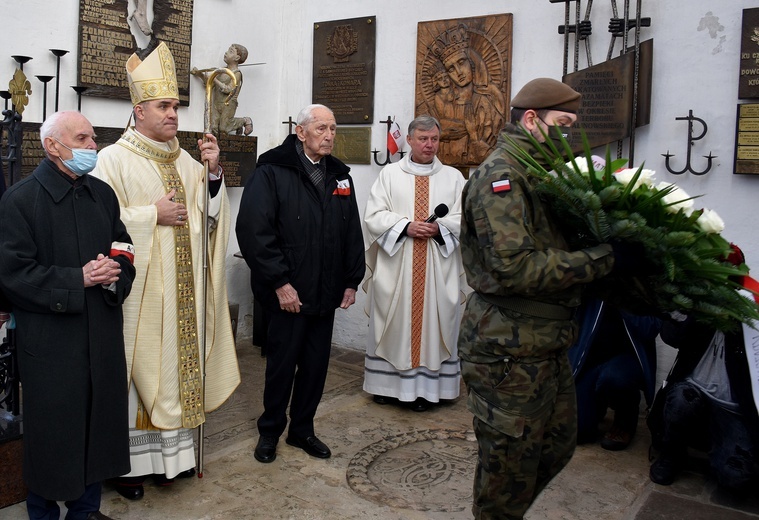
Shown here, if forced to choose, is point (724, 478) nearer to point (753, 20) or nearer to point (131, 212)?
point (753, 20)

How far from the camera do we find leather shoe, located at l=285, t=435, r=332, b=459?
14.3 feet

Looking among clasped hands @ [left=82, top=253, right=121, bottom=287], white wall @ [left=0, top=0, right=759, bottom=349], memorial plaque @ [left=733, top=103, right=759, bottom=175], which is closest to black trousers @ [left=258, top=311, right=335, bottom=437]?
clasped hands @ [left=82, top=253, right=121, bottom=287]

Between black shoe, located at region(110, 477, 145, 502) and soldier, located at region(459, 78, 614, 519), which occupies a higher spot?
soldier, located at region(459, 78, 614, 519)

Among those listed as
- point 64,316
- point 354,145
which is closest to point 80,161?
point 64,316

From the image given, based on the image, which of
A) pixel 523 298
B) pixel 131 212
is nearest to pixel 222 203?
pixel 131 212

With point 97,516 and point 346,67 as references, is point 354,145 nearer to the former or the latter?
point 346,67

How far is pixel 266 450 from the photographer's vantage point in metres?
4.29

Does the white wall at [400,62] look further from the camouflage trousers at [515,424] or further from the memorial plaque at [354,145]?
the camouflage trousers at [515,424]

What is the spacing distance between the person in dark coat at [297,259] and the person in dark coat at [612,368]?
151 cm

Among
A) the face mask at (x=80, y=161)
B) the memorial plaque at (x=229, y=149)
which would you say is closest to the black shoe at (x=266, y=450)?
the face mask at (x=80, y=161)

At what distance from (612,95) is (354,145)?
7.61ft

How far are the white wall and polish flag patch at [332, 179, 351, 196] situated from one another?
2.00m

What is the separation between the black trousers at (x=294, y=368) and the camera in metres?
4.26

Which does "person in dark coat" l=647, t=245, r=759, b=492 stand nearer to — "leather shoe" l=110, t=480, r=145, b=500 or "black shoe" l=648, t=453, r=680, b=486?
"black shoe" l=648, t=453, r=680, b=486
